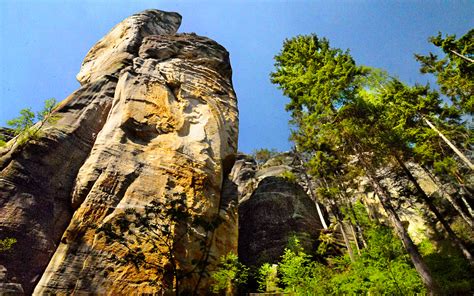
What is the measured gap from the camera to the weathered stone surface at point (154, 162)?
9984mm

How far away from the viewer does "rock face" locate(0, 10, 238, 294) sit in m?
10.1

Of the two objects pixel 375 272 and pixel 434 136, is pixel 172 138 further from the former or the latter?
pixel 434 136

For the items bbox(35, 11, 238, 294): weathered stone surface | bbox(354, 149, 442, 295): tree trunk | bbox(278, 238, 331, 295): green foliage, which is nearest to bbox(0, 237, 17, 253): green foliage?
bbox(35, 11, 238, 294): weathered stone surface

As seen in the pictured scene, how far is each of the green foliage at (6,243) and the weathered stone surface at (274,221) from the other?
1327 centimetres

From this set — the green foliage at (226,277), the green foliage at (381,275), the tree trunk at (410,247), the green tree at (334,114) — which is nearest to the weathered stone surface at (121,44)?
the green tree at (334,114)

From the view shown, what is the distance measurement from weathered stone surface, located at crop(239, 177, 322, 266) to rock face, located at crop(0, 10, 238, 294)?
569 cm

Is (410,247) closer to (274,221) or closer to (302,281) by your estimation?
(302,281)

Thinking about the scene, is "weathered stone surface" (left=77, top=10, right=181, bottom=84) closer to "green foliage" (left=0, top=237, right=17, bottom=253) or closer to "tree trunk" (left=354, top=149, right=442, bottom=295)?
"green foliage" (left=0, top=237, right=17, bottom=253)

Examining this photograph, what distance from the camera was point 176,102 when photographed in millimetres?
17016

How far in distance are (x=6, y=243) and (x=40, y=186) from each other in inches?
109

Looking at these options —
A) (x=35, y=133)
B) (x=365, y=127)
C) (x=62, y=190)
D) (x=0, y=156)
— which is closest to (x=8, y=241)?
(x=62, y=190)

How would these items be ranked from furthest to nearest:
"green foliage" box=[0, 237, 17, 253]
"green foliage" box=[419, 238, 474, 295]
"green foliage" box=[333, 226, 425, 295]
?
1. "green foliage" box=[419, 238, 474, 295]
2. "green foliage" box=[0, 237, 17, 253]
3. "green foliage" box=[333, 226, 425, 295]

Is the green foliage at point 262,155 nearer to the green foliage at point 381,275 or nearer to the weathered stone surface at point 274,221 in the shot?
the weathered stone surface at point 274,221

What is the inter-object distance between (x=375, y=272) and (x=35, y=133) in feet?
52.9
